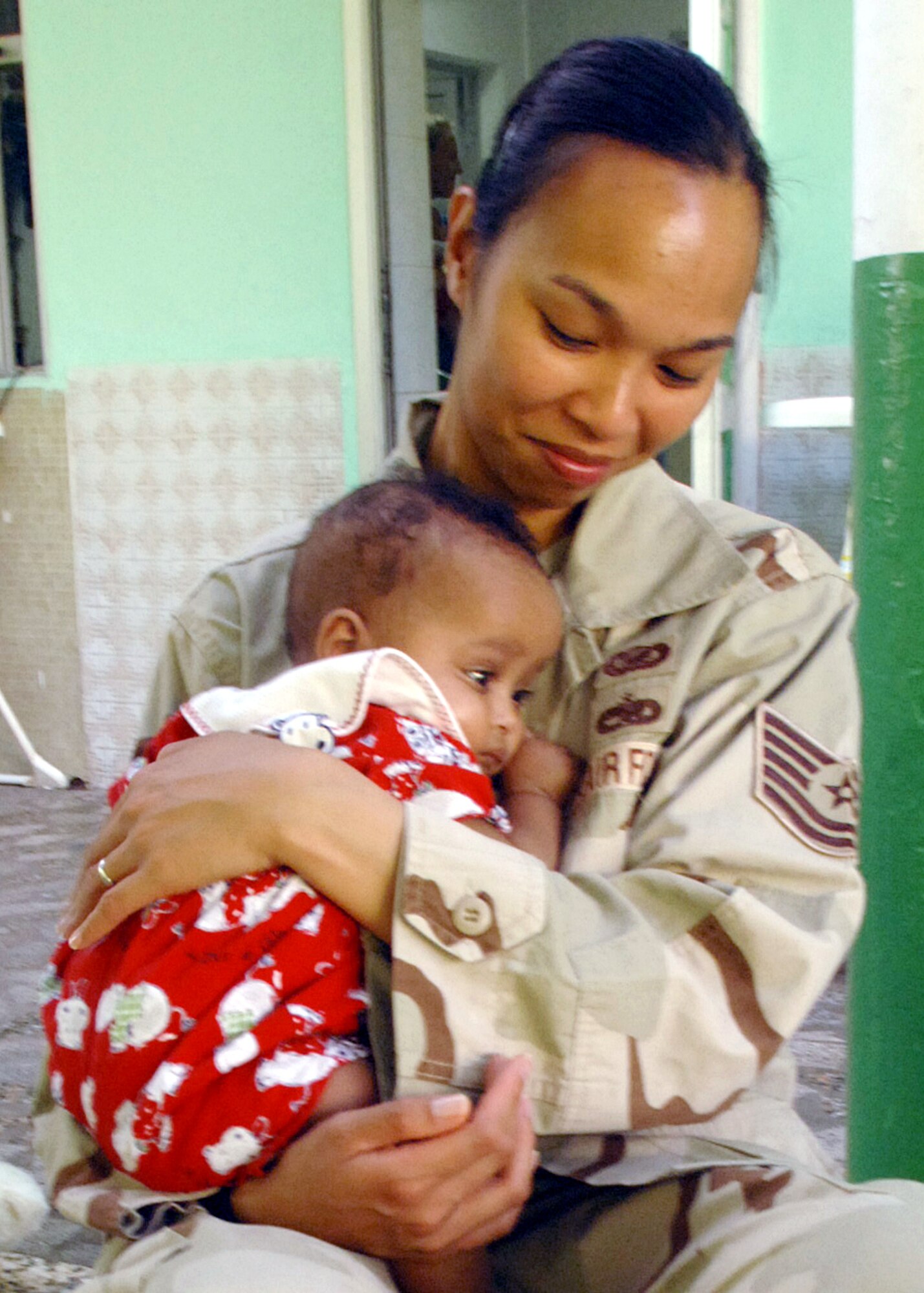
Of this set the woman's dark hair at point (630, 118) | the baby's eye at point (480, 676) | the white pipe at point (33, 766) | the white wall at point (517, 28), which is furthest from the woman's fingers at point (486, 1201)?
the white wall at point (517, 28)

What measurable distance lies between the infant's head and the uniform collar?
0.06 m

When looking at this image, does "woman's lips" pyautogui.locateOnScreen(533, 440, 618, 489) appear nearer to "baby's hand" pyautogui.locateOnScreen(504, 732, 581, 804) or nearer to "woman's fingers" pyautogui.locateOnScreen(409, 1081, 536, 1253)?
"baby's hand" pyautogui.locateOnScreen(504, 732, 581, 804)

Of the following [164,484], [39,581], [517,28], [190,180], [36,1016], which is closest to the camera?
[36,1016]

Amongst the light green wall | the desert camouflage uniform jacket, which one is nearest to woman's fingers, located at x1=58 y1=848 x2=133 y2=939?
the desert camouflage uniform jacket

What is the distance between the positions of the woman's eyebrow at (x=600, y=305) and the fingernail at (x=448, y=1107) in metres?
0.74

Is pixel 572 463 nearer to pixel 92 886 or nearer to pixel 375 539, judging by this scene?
pixel 375 539

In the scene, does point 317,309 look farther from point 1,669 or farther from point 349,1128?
point 349,1128

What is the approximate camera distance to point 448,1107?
1083 mm

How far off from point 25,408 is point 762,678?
4.41 metres

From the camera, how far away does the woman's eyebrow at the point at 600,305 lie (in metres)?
1.35

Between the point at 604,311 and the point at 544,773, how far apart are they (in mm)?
478

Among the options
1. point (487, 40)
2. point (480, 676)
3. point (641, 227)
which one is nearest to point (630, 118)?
point (641, 227)

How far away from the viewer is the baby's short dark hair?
1.48 m

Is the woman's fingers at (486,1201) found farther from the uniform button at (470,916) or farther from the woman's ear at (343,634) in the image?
the woman's ear at (343,634)
